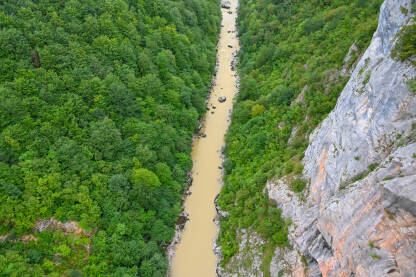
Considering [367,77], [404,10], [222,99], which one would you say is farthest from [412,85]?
[222,99]

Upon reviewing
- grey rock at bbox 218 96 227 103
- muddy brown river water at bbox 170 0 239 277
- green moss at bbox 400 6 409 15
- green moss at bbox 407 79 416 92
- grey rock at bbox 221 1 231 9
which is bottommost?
muddy brown river water at bbox 170 0 239 277

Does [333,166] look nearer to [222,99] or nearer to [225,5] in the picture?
[222,99]

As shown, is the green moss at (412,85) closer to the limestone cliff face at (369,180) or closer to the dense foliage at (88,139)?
the limestone cliff face at (369,180)

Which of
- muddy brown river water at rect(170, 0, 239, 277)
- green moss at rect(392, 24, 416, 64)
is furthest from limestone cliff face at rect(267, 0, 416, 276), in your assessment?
muddy brown river water at rect(170, 0, 239, 277)

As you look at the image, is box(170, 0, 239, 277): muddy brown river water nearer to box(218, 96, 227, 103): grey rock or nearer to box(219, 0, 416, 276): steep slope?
box(218, 96, 227, 103): grey rock

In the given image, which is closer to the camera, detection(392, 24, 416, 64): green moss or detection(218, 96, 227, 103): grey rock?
detection(392, 24, 416, 64): green moss

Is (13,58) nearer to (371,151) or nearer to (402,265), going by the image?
(371,151)

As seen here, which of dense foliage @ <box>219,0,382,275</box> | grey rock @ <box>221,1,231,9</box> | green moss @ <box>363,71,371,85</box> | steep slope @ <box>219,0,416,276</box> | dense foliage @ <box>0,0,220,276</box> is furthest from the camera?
grey rock @ <box>221,1,231,9</box>
